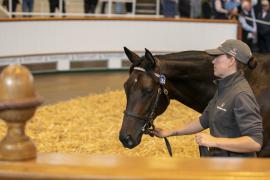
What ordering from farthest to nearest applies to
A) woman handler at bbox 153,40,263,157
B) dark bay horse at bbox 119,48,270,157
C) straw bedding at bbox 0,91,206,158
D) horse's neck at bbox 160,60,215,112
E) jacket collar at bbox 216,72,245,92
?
straw bedding at bbox 0,91,206,158 < horse's neck at bbox 160,60,215,112 < dark bay horse at bbox 119,48,270,157 < jacket collar at bbox 216,72,245,92 < woman handler at bbox 153,40,263,157

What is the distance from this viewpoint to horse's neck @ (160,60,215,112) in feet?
13.8

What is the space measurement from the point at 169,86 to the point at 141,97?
1.02ft

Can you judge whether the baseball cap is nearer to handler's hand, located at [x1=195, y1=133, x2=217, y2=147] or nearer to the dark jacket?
the dark jacket

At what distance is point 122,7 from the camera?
15.5 m

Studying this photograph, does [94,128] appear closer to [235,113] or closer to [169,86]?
[169,86]

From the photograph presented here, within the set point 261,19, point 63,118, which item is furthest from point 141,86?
point 261,19

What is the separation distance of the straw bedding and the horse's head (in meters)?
1.47

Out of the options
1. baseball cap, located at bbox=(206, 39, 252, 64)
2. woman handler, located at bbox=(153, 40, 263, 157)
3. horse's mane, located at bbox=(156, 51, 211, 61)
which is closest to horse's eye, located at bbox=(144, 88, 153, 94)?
horse's mane, located at bbox=(156, 51, 211, 61)

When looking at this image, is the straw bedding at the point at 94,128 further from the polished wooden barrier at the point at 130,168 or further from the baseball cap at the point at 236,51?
the polished wooden barrier at the point at 130,168

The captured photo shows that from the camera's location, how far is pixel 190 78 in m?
4.22

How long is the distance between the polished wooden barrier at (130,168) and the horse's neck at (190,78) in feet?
8.59

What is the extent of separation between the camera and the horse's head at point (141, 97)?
399cm

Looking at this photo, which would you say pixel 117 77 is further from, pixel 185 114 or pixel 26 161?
pixel 26 161

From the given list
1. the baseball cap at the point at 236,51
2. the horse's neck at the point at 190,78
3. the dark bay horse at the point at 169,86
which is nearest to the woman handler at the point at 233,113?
the baseball cap at the point at 236,51
